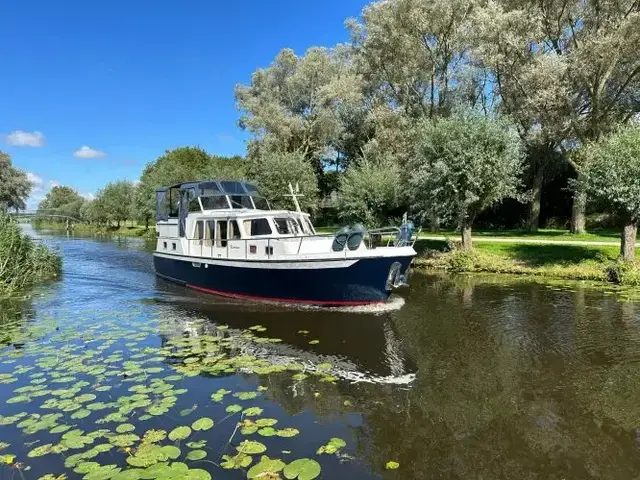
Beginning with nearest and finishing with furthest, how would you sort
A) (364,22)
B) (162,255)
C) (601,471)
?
(601,471), (162,255), (364,22)

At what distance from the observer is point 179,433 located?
6.79 m

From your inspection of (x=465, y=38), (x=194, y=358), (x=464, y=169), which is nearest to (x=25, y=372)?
(x=194, y=358)

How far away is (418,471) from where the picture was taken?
623 centimetres

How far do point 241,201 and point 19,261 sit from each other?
9.80m

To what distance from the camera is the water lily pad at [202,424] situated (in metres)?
7.02

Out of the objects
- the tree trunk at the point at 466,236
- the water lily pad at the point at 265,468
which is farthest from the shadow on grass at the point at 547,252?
the water lily pad at the point at 265,468

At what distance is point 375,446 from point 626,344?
804 centimetres

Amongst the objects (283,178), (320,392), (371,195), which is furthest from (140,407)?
(283,178)

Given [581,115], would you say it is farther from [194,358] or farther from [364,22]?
[194,358]

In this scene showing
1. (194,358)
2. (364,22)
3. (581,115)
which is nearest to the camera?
(194,358)

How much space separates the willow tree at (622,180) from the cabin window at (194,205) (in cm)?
1578

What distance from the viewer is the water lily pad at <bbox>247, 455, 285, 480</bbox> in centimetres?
580

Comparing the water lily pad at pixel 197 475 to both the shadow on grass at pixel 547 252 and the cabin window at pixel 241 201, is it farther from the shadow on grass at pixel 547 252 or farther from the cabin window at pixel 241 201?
the shadow on grass at pixel 547 252

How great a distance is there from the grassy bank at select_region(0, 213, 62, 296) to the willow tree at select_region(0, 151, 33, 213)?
129ft
